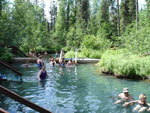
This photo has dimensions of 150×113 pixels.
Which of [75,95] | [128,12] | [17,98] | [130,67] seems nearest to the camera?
[17,98]

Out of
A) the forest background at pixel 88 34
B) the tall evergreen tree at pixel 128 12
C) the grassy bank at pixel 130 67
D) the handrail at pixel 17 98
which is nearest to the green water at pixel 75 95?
the grassy bank at pixel 130 67

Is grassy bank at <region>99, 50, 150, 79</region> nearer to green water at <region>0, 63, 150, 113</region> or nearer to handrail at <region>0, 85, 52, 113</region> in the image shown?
green water at <region>0, 63, 150, 113</region>

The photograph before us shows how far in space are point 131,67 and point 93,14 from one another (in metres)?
55.3

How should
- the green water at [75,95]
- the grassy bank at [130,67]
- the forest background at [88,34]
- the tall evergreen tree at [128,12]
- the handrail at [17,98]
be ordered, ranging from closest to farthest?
the handrail at [17,98]
the green water at [75,95]
the grassy bank at [130,67]
the forest background at [88,34]
the tall evergreen tree at [128,12]

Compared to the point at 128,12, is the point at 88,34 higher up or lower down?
lower down

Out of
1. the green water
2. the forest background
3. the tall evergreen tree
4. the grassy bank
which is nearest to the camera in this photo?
the green water

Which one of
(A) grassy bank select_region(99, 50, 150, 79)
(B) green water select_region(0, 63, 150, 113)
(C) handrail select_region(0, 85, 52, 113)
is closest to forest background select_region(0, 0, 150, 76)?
(A) grassy bank select_region(99, 50, 150, 79)

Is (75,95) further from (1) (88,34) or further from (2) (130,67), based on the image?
(1) (88,34)

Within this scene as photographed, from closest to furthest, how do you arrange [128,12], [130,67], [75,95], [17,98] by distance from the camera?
[17,98] < [75,95] < [130,67] < [128,12]

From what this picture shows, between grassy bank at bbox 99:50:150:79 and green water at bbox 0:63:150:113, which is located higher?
grassy bank at bbox 99:50:150:79

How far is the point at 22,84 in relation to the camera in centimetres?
1412

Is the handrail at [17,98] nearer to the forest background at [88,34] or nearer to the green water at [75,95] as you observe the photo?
the green water at [75,95]

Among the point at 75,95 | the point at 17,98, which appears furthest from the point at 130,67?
the point at 17,98

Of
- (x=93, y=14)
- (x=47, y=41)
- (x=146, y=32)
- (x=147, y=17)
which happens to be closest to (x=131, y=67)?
(x=146, y=32)
